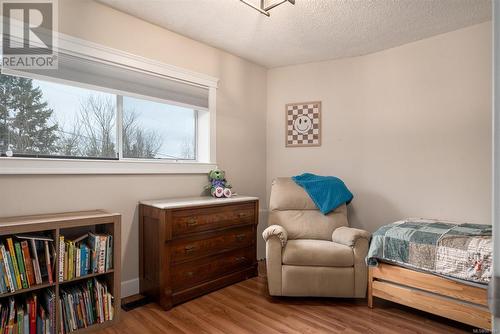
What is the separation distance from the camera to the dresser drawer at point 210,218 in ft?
7.91

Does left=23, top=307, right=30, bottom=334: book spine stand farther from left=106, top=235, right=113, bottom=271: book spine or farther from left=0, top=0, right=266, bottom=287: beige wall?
→ left=0, top=0, right=266, bottom=287: beige wall

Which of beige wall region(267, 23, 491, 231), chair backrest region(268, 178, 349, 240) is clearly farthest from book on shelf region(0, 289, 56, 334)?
beige wall region(267, 23, 491, 231)

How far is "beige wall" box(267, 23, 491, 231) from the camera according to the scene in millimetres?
2615

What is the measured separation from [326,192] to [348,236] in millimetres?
591

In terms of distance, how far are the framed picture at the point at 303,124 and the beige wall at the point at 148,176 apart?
13.9 inches

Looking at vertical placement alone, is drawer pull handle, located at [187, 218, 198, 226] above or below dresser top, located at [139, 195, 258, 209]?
below

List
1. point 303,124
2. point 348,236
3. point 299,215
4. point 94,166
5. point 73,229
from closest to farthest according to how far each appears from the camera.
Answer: point 73,229
point 94,166
point 348,236
point 299,215
point 303,124

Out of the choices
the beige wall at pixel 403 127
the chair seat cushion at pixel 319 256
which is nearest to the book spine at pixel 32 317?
the chair seat cushion at pixel 319 256

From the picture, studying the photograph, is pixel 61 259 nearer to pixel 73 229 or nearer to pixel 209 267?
pixel 73 229

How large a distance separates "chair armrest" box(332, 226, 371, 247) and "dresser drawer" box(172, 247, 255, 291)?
889 mm

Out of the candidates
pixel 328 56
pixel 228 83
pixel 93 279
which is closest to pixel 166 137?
pixel 228 83

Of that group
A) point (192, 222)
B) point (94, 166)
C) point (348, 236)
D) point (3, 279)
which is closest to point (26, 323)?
point (3, 279)

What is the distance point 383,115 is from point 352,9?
1214mm

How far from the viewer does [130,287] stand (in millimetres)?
2566
